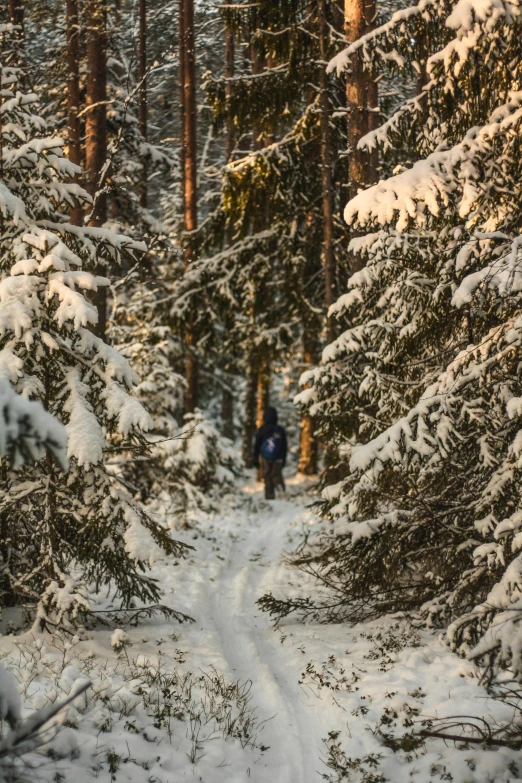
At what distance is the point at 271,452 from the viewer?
15891 millimetres

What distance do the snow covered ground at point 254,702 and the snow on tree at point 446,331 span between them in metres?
0.55

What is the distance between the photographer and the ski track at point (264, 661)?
4.69 m

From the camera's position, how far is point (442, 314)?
6.10 metres

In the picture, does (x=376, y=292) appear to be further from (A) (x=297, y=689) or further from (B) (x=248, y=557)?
(B) (x=248, y=557)

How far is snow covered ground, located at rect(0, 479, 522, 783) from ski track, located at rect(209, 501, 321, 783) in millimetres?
16

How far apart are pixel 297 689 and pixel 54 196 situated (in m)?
5.71

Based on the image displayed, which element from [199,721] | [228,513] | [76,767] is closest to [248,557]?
[228,513]

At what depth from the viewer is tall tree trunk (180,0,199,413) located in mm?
14156

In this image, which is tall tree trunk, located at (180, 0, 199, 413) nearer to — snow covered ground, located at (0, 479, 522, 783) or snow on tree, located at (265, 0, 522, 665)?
snow on tree, located at (265, 0, 522, 665)

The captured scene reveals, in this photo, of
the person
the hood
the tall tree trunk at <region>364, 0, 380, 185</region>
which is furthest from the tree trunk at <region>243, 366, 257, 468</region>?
the tall tree trunk at <region>364, 0, 380, 185</region>

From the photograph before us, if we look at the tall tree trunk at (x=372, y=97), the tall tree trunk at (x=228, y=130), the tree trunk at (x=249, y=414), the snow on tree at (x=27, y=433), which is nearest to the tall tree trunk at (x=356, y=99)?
the tall tree trunk at (x=372, y=97)

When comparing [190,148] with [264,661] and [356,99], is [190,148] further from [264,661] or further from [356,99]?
[264,661]

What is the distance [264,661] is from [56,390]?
3738mm

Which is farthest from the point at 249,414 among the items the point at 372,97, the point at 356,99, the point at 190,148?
the point at 356,99
